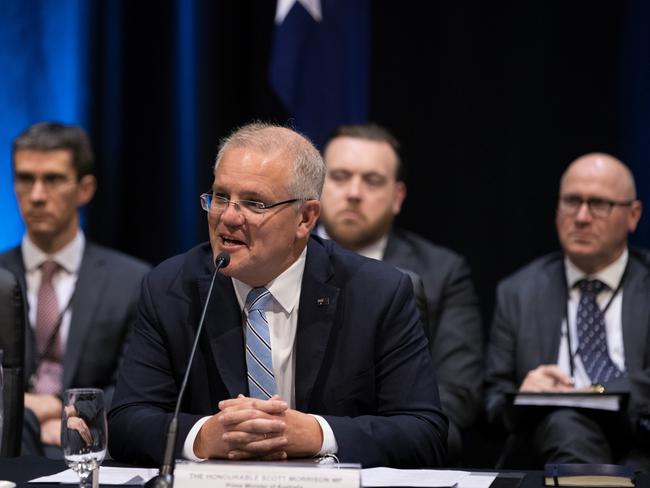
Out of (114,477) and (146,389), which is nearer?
(114,477)

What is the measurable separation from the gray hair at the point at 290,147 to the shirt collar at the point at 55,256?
1.84 m

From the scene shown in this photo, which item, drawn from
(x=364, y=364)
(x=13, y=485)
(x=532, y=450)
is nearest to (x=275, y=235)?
(x=364, y=364)

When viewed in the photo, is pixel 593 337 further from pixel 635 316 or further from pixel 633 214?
pixel 633 214

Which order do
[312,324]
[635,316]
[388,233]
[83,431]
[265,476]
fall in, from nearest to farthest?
1. [265,476]
2. [83,431]
3. [312,324]
4. [635,316]
5. [388,233]

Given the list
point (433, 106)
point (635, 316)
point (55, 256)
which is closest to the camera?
point (635, 316)

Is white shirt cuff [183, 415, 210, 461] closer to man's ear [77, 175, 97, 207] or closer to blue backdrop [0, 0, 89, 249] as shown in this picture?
man's ear [77, 175, 97, 207]

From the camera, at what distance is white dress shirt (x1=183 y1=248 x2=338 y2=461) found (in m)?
2.73

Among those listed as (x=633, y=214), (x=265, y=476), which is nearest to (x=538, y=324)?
(x=633, y=214)

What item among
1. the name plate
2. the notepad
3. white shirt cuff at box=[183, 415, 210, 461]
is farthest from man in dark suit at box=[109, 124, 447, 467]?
the name plate

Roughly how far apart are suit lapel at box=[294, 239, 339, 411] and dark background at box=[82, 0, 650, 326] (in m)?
2.27

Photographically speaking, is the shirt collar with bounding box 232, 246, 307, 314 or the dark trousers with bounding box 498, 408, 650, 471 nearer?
the shirt collar with bounding box 232, 246, 307, 314

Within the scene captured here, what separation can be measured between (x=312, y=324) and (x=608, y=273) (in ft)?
6.03

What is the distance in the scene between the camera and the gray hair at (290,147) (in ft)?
8.71

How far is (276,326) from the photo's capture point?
2.77m
